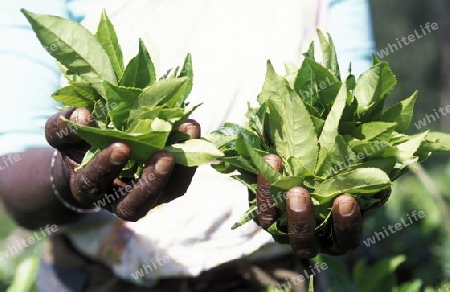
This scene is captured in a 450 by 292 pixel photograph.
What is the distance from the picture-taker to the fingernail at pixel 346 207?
3.04 ft

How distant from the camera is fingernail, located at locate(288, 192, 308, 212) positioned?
915mm

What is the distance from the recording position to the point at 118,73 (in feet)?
3.17

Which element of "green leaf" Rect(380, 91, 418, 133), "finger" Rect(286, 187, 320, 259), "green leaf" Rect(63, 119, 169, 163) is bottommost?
"finger" Rect(286, 187, 320, 259)

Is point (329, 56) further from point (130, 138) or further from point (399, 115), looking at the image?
point (130, 138)

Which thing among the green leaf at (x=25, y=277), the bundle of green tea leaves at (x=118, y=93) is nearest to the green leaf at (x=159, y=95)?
the bundle of green tea leaves at (x=118, y=93)

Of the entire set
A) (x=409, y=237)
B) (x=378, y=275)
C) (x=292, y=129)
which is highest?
(x=292, y=129)

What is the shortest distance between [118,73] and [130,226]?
49 centimetres

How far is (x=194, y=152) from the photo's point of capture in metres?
0.93

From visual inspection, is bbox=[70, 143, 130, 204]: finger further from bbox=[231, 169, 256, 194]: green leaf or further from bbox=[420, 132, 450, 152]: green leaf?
bbox=[420, 132, 450, 152]: green leaf

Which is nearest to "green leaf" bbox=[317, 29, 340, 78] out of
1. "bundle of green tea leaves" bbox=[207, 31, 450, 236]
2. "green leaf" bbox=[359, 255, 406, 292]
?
"bundle of green tea leaves" bbox=[207, 31, 450, 236]

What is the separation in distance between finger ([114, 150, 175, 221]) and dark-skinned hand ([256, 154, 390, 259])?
4.9 inches

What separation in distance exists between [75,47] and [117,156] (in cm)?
15

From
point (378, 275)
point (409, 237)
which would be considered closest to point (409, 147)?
point (378, 275)

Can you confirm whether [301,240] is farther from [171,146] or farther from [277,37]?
[277,37]
